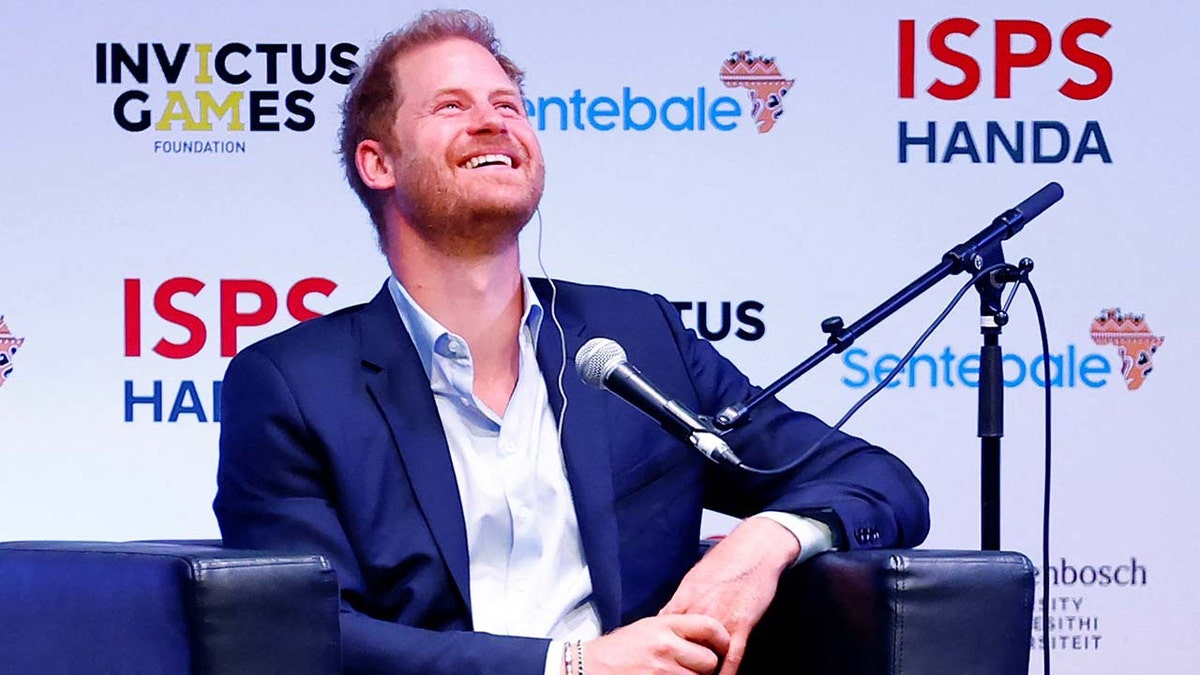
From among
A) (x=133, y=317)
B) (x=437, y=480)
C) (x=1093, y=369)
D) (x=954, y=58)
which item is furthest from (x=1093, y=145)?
(x=133, y=317)

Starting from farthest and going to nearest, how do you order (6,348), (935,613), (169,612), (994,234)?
(6,348) → (994,234) → (935,613) → (169,612)

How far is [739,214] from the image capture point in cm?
357

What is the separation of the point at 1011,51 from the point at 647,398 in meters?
1.85

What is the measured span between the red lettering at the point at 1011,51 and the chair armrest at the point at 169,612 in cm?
222

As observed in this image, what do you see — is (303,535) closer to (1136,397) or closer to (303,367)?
(303,367)

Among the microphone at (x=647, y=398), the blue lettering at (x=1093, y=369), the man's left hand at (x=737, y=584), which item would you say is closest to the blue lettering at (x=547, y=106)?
the blue lettering at (x=1093, y=369)

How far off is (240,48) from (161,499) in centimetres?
96

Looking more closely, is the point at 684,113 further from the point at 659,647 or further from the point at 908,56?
the point at 659,647

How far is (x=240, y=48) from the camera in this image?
3.56 metres

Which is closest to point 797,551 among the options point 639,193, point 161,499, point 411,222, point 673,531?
point 673,531

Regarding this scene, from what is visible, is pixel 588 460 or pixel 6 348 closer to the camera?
pixel 588 460

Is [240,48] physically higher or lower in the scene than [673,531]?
higher

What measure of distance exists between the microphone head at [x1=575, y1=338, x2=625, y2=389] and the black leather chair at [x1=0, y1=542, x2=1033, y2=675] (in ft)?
1.20

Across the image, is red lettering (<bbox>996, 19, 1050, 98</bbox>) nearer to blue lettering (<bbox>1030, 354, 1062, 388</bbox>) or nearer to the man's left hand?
blue lettering (<bbox>1030, 354, 1062, 388</bbox>)
